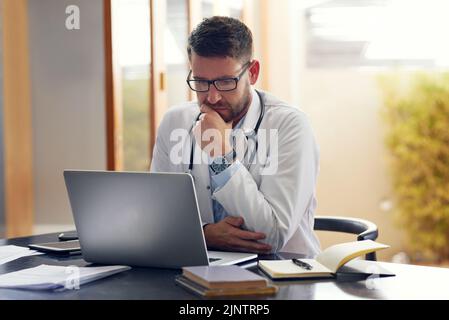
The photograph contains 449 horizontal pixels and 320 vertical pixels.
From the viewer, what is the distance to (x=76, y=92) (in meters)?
2.87

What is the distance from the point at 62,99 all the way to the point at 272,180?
4.19 feet

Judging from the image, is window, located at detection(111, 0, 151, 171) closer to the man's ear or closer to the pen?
the man's ear

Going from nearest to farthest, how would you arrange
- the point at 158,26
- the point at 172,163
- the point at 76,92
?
the point at 172,163 → the point at 76,92 → the point at 158,26

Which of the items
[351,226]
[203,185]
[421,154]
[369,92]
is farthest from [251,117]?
[369,92]

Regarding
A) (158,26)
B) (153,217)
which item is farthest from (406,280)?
(158,26)

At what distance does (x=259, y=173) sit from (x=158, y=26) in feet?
4.86

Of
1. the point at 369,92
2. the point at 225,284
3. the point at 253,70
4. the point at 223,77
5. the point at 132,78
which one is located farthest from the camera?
the point at 369,92

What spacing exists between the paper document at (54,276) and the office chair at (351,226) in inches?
29.4

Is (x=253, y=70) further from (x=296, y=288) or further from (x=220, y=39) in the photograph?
(x=296, y=288)

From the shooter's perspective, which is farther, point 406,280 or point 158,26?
point 158,26

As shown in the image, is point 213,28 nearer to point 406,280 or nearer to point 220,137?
point 220,137

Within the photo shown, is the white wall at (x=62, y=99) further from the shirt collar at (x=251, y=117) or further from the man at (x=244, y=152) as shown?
the shirt collar at (x=251, y=117)

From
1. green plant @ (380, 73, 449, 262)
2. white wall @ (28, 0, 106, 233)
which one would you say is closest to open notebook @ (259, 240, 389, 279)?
white wall @ (28, 0, 106, 233)

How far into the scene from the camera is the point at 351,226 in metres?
2.12
